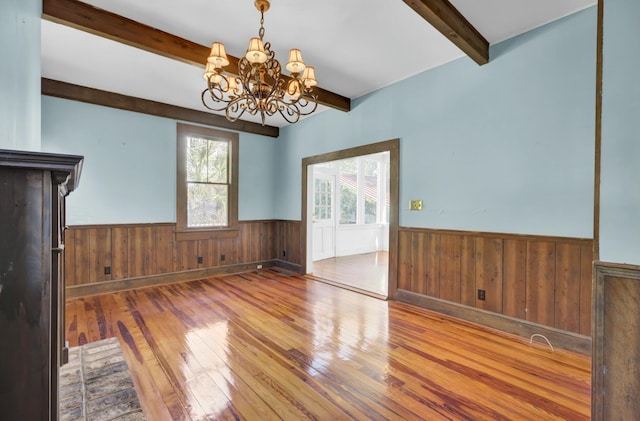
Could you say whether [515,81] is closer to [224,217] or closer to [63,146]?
[224,217]

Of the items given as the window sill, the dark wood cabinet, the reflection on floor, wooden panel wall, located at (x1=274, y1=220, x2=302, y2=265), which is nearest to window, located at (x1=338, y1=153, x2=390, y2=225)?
the reflection on floor

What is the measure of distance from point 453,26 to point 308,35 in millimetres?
1286

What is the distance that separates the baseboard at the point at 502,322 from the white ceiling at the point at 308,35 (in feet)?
8.93

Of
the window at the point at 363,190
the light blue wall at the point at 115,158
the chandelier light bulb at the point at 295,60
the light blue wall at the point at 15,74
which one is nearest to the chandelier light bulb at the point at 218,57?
the chandelier light bulb at the point at 295,60

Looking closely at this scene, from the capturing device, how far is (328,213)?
22.7 feet

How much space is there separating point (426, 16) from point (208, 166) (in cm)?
402

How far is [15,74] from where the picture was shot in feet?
4.15

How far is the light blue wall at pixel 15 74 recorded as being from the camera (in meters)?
1.08

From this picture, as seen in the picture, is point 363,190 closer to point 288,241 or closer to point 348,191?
point 348,191

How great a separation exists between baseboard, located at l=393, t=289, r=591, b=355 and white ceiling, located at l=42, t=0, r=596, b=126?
8.93 ft

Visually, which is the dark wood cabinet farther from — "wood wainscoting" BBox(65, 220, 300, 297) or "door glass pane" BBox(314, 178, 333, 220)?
"door glass pane" BBox(314, 178, 333, 220)

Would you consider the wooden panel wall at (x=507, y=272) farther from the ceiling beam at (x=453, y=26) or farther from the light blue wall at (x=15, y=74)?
the light blue wall at (x=15, y=74)

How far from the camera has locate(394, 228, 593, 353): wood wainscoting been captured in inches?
97.9

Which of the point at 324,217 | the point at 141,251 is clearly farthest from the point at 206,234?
the point at 324,217
